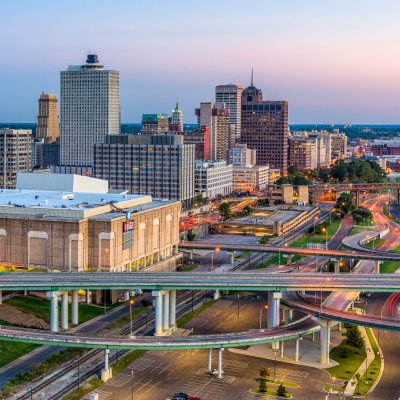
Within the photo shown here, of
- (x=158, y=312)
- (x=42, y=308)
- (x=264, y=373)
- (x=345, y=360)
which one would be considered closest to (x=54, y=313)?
(x=42, y=308)

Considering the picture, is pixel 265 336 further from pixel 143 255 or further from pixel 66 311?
pixel 143 255

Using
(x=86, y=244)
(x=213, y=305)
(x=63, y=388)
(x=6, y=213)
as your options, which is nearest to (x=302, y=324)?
(x=213, y=305)

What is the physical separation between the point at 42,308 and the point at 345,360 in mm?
44182

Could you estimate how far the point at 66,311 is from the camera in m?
99.6

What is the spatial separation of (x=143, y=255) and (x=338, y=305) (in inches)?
1564

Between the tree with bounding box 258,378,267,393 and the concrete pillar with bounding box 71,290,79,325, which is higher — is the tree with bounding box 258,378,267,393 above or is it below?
below

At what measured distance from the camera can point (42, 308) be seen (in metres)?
107

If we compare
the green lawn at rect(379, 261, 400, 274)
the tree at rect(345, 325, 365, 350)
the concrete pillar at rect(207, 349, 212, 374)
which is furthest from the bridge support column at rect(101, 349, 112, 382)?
the green lawn at rect(379, 261, 400, 274)

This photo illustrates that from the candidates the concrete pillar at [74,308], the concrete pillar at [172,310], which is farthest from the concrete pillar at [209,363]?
the concrete pillar at [74,308]

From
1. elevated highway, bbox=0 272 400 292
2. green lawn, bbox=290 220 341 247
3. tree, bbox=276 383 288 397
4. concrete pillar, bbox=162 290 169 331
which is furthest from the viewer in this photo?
green lawn, bbox=290 220 341 247

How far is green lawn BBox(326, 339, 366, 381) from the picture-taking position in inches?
3403

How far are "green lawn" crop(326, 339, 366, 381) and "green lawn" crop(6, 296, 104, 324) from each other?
116ft

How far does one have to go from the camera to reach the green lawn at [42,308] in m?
105

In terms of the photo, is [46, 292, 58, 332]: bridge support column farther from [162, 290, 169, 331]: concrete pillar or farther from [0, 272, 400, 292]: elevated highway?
[162, 290, 169, 331]: concrete pillar
